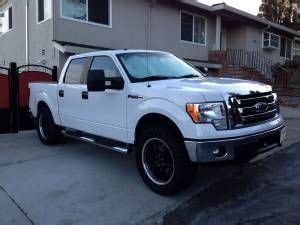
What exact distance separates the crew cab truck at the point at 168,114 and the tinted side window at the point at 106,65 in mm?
18

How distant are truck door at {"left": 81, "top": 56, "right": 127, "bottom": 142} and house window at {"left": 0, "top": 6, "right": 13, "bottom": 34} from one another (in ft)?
42.2

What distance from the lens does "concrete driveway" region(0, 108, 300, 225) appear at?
4.45 metres

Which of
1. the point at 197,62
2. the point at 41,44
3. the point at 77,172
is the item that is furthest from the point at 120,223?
the point at 197,62

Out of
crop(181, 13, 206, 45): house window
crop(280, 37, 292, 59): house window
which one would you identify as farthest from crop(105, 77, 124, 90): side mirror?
crop(280, 37, 292, 59): house window

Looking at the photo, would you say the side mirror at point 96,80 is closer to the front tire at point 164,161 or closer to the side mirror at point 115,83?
the side mirror at point 115,83

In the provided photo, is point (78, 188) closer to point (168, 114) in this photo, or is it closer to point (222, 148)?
point (168, 114)

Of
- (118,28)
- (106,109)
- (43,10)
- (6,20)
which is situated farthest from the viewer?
(6,20)

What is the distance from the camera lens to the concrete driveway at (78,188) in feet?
14.6

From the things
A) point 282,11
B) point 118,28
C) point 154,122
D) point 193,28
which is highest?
point 282,11

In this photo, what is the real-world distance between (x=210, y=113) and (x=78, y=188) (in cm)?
212

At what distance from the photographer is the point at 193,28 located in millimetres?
18953

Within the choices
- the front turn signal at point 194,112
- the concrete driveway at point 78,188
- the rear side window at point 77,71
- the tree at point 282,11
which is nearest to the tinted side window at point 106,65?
the rear side window at point 77,71

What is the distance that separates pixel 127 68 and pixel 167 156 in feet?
5.14

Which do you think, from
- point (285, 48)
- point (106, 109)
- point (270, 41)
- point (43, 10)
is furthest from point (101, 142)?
point (285, 48)
